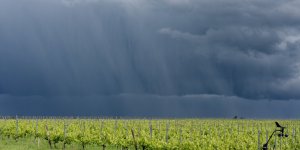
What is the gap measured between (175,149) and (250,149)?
4695mm

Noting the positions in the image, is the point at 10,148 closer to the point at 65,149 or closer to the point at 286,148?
the point at 65,149

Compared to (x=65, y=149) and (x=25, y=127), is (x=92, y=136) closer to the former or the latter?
(x=65, y=149)

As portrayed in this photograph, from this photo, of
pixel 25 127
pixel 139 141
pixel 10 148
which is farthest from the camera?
pixel 25 127

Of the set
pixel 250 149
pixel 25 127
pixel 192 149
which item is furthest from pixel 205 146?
pixel 25 127

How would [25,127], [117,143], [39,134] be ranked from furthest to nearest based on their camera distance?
[25,127] < [39,134] < [117,143]

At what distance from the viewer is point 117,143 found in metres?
32.5

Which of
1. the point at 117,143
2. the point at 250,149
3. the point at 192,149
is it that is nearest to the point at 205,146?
the point at 192,149

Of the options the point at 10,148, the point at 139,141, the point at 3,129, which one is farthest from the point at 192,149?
the point at 3,129

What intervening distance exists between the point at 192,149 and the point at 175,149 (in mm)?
1284

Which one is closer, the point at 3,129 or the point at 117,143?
the point at 117,143

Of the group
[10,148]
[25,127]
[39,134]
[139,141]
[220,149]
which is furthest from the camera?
[25,127]

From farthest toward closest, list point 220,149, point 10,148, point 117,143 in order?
1. point 10,148
2. point 117,143
3. point 220,149

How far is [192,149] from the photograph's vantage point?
25516mm

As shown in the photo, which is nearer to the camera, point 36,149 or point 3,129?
point 36,149
